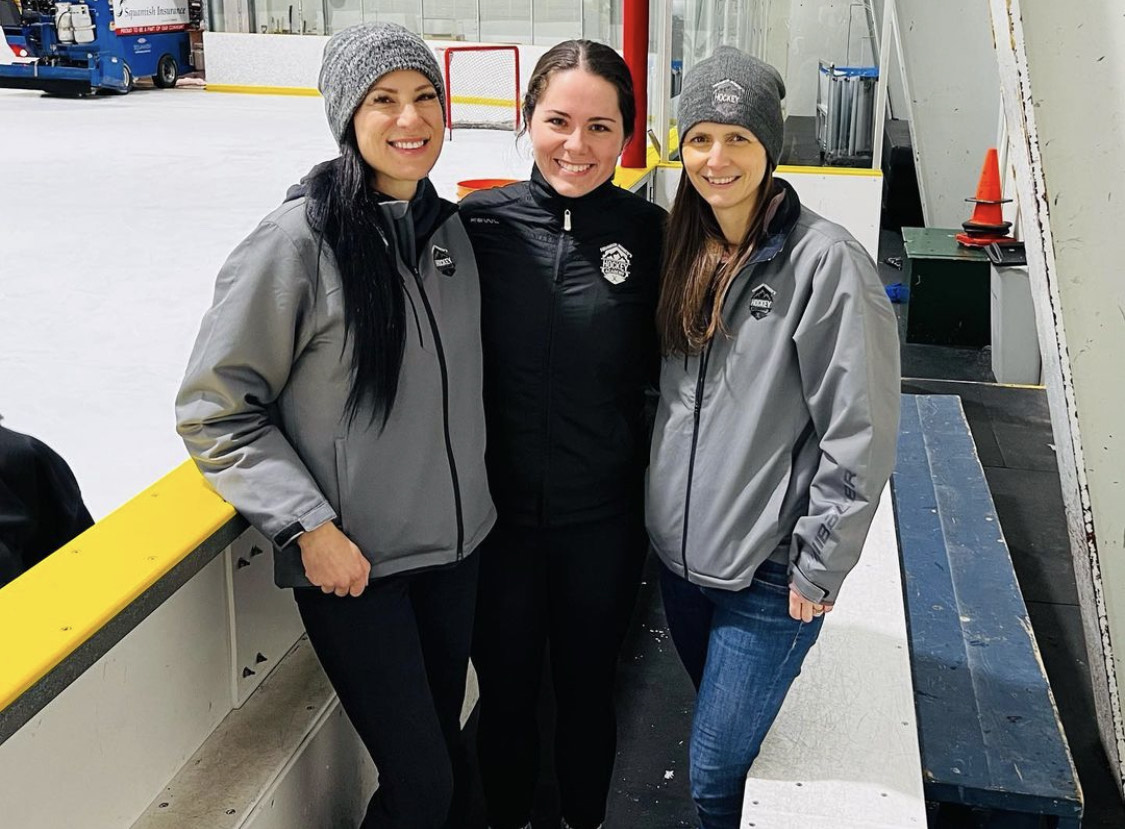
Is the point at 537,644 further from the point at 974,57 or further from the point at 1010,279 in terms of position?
the point at 974,57

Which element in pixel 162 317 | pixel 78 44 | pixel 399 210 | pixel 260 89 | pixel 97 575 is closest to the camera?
pixel 97 575

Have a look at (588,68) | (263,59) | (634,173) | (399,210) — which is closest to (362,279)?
(399,210)

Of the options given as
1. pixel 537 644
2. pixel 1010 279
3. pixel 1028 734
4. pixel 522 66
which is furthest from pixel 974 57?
pixel 537 644

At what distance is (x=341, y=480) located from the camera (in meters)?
1.64

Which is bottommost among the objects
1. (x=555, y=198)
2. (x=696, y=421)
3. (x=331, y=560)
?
(x=331, y=560)

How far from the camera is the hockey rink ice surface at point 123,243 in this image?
11.1 feet

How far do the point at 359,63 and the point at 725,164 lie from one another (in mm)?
552

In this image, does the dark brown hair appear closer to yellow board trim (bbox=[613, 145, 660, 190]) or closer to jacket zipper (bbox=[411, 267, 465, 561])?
jacket zipper (bbox=[411, 267, 465, 561])

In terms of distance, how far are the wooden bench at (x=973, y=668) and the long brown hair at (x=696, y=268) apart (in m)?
1.09

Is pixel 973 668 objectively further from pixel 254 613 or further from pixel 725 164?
pixel 254 613

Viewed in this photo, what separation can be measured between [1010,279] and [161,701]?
16.1 ft

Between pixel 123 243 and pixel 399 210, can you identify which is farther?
pixel 123 243

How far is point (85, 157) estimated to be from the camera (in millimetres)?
8227

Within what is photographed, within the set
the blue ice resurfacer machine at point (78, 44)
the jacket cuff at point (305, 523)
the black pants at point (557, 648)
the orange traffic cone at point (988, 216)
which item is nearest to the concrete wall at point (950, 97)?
the orange traffic cone at point (988, 216)
